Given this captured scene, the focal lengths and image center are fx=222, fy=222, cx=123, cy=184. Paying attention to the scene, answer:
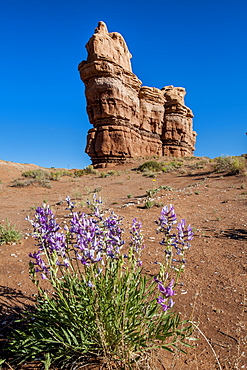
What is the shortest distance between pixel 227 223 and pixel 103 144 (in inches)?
1163

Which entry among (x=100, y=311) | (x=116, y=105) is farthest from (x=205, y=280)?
(x=116, y=105)

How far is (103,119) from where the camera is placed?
35.4 m

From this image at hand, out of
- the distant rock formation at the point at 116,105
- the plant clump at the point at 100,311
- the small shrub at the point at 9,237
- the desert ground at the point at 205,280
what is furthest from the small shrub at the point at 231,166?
the distant rock formation at the point at 116,105

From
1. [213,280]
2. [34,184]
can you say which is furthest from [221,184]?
[34,184]

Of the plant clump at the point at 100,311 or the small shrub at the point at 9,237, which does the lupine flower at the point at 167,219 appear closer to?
the plant clump at the point at 100,311

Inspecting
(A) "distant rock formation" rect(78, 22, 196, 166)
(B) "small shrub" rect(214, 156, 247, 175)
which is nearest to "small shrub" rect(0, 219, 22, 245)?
(B) "small shrub" rect(214, 156, 247, 175)

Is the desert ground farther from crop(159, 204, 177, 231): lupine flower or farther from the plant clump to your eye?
crop(159, 204, 177, 231): lupine flower

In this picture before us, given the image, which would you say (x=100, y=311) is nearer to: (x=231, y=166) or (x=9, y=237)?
(x=9, y=237)

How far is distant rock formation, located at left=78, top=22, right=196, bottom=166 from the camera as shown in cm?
3409

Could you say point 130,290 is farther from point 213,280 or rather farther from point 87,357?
point 213,280

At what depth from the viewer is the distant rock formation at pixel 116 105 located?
34.1 metres

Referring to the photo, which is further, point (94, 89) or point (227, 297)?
point (94, 89)

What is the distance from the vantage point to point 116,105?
35.0 meters

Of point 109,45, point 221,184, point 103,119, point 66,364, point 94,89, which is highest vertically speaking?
point 109,45
